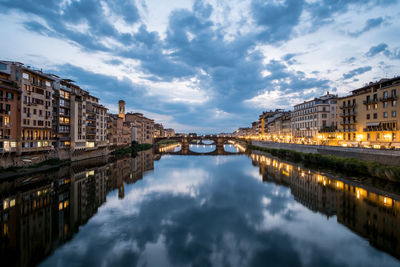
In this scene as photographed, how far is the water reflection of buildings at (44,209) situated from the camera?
13587 millimetres

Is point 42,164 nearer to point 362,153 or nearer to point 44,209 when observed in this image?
point 44,209

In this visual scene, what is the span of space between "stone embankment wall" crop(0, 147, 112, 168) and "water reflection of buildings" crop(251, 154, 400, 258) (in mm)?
41289

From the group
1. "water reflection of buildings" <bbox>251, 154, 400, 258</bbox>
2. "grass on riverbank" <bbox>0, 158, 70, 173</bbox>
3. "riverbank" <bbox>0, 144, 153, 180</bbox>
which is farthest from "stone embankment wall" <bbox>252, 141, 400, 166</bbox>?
"grass on riverbank" <bbox>0, 158, 70, 173</bbox>

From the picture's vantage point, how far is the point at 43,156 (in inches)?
1565

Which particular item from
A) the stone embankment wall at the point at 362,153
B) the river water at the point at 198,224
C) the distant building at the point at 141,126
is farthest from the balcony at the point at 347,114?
the distant building at the point at 141,126

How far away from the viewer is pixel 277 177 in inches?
1505

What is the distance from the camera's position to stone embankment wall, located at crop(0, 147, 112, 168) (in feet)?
105

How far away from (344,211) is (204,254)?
15.7 m

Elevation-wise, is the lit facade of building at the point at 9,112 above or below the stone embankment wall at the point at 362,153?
above

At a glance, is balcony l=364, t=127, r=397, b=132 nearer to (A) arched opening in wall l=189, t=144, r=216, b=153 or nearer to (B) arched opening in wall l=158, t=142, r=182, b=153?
(A) arched opening in wall l=189, t=144, r=216, b=153

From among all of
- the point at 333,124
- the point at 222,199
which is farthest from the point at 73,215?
A: the point at 333,124

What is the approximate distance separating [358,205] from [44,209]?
3112 centimetres

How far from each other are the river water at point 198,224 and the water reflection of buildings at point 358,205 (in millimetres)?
80

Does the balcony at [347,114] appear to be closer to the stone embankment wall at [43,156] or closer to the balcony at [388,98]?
the balcony at [388,98]
